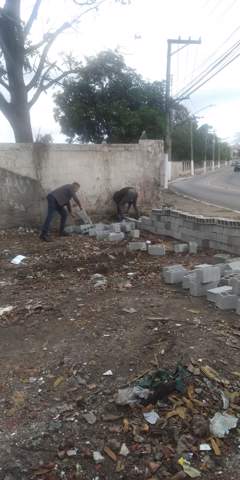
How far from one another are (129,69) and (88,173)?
1449cm

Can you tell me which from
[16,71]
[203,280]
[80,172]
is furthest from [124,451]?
[16,71]

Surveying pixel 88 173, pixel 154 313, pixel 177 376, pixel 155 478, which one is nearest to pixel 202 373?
pixel 177 376

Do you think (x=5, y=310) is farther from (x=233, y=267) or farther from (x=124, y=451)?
(x=233, y=267)

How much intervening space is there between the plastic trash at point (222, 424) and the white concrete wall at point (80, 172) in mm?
6777

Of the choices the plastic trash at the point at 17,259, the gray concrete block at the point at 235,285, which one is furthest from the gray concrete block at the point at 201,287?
the plastic trash at the point at 17,259

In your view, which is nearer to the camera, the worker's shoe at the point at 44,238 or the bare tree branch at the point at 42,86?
the worker's shoe at the point at 44,238

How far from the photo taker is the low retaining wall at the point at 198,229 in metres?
6.20

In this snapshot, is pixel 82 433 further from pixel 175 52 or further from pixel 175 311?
pixel 175 52

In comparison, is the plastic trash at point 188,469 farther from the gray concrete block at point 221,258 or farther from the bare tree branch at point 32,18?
the bare tree branch at point 32,18

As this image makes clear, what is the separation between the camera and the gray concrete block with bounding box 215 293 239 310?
158 inches

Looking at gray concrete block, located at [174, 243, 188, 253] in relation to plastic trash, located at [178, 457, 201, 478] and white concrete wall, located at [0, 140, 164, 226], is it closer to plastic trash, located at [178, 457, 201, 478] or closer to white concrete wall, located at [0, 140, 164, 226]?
white concrete wall, located at [0, 140, 164, 226]

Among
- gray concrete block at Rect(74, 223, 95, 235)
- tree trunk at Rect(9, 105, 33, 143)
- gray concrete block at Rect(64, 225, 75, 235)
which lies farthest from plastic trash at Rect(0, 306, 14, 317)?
tree trunk at Rect(9, 105, 33, 143)

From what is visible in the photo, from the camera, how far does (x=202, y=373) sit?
2.89 meters

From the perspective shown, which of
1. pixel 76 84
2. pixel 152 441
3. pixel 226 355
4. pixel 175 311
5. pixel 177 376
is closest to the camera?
pixel 152 441
